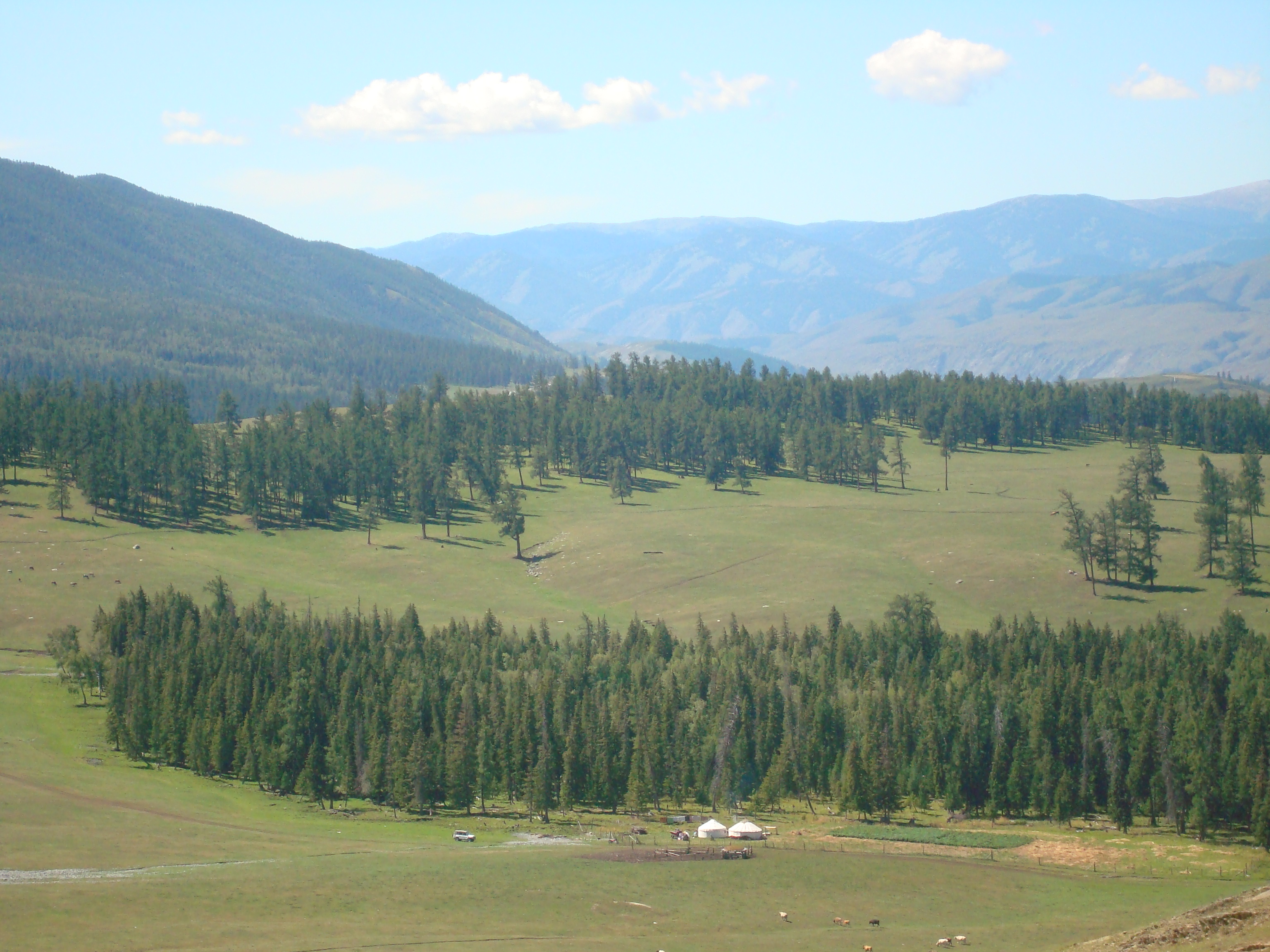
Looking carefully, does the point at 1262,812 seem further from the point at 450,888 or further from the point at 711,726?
the point at 450,888

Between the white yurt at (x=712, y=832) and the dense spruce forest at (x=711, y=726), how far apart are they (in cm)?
1012

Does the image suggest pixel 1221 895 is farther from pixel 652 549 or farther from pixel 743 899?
pixel 652 549

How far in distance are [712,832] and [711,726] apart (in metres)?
19.0

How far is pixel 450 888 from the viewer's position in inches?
2810

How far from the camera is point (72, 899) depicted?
6322 centimetres

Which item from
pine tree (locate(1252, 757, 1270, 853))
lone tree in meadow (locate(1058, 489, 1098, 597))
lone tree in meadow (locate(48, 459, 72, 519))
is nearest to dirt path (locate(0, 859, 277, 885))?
pine tree (locate(1252, 757, 1270, 853))

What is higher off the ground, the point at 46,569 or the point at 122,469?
the point at 122,469

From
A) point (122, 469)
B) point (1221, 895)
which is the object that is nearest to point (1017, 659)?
point (1221, 895)

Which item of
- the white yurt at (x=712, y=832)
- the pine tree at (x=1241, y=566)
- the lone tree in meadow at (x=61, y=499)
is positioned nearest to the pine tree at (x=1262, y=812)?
the white yurt at (x=712, y=832)

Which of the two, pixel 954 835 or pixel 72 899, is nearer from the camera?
pixel 72 899

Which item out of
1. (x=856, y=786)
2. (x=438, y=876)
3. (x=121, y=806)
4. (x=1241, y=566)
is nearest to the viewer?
(x=438, y=876)

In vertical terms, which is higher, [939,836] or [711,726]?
[711,726]

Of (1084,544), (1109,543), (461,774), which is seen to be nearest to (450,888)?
(461,774)

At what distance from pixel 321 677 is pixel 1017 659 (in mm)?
67971
